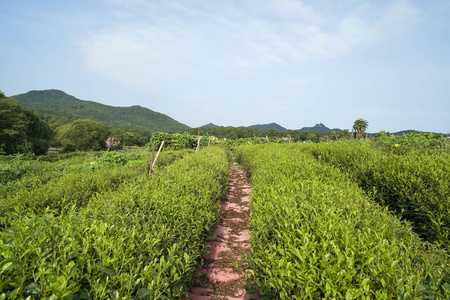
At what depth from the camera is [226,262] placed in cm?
369

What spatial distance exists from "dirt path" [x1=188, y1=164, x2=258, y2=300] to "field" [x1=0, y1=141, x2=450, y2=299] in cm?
37

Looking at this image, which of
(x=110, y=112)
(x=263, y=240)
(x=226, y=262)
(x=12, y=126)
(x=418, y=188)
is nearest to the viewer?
(x=263, y=240)

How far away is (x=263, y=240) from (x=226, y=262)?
1.50 metres

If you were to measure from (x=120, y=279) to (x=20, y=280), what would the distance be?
0.56 m

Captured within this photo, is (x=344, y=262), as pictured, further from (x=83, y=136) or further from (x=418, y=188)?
(x=83, y=136)

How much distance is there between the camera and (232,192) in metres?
8.00

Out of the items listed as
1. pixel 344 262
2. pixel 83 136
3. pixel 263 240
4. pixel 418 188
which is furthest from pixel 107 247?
pixel 83 136

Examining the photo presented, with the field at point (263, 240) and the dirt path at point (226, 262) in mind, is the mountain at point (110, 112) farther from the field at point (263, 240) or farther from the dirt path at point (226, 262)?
the field at point (263, 240)

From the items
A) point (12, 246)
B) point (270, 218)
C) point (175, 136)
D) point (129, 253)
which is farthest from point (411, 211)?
point (175, 136)

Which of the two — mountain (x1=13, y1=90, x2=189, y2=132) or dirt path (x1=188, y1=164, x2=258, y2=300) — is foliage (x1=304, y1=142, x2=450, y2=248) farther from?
mountain (x1=13, y1=90, x2=189, y2=132)

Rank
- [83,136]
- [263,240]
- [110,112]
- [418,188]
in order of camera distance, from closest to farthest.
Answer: [263,240] < [418,188] < [83,136] < [110,112]

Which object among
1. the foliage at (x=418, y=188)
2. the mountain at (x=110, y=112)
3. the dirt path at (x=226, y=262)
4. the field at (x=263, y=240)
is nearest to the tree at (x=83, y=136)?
the field at (x=263, y=240)

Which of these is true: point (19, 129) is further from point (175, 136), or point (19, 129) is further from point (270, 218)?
point (270, 218)

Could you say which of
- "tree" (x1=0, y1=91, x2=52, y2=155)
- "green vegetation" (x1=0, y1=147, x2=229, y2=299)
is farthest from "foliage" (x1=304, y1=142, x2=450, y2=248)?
"tree" (x1=0, y1=91, x2=52, y2=155)
